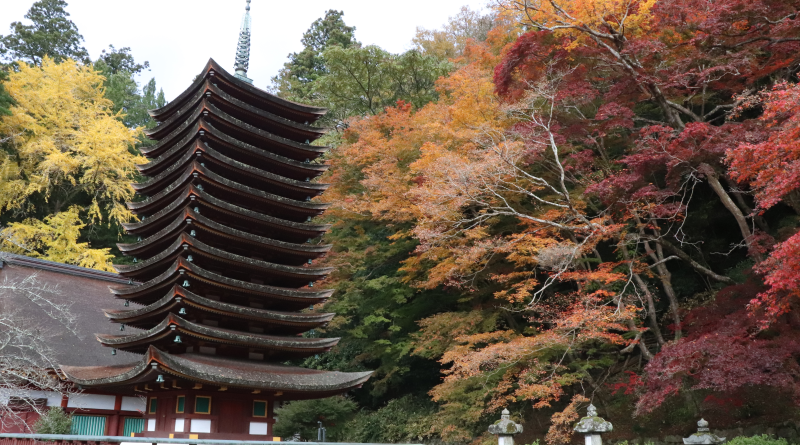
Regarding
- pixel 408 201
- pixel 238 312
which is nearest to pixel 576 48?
pixel 408 201

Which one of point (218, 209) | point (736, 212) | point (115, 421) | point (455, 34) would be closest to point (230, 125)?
point (218, 209)

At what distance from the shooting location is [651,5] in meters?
12.8

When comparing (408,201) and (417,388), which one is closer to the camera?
(408,201)

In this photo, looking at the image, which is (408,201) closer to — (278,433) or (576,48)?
(576,48)

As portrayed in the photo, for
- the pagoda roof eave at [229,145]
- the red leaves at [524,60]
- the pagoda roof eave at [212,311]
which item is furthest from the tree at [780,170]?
the pagoda roof eave at [229,145]

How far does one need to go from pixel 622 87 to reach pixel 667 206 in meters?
3.17

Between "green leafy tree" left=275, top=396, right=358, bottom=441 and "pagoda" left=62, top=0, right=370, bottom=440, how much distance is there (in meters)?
3.41

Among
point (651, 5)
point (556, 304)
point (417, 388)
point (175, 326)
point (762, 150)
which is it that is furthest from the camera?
point (417, 388)

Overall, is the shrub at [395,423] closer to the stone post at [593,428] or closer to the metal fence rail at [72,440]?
the metal fence rail at [72,440]

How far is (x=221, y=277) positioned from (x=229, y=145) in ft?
13.4

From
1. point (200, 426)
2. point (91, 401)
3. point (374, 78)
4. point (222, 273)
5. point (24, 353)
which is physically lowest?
point (200, 426)

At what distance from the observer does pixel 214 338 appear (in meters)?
12.4

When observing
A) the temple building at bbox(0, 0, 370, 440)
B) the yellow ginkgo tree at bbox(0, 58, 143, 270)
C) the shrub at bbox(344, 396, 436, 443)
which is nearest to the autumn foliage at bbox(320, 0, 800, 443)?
the shrub at bbox(344, 396, 436, 443)

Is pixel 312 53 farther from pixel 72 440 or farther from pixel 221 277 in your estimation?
pixel 72 440
